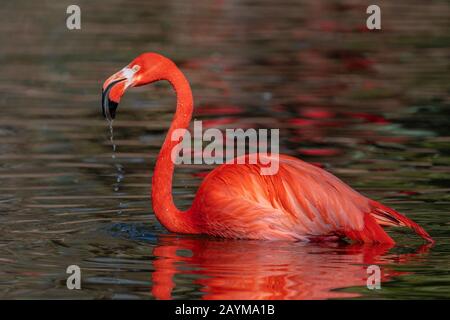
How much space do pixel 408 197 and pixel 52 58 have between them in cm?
949

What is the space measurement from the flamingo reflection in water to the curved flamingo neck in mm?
113

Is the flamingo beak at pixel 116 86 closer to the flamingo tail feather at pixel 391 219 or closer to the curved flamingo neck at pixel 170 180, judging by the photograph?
the curved flamingo neck at pixel 170 180

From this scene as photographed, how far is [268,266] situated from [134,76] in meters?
1.72

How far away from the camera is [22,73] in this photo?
16609 mm

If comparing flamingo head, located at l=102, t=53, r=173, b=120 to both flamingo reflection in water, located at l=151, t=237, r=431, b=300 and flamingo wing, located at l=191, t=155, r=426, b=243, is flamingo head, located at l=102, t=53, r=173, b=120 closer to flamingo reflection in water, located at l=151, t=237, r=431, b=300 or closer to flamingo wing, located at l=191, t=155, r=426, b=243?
flamingo wing, located at l=191, t=155, r=426, b=243

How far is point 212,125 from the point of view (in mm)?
12883

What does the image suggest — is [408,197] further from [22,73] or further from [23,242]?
[22,73]

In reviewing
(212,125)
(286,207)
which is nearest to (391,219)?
(286,207)

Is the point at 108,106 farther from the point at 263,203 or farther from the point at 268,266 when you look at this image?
the point at 268,266

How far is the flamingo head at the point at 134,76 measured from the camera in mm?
8406

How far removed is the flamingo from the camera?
26.5 feet

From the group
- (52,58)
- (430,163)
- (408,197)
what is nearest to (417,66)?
(52,58)

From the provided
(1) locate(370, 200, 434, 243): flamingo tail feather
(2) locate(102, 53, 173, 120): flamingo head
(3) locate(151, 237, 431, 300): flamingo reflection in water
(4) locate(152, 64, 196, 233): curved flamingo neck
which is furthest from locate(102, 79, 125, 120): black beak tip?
(1) locate(370, 200, 434, 243): flamingo tail feather

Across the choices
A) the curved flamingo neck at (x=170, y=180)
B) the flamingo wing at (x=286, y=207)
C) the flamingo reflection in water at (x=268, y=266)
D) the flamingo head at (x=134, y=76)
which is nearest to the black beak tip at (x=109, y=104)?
the flamingo head at (x=134, y=76)
